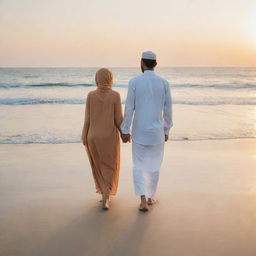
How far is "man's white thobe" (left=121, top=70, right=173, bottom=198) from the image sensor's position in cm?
356

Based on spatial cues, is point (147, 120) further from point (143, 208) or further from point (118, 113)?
point (143, 208)

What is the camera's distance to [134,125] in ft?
12.1

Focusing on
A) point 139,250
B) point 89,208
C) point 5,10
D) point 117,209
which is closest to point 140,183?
point 117,209

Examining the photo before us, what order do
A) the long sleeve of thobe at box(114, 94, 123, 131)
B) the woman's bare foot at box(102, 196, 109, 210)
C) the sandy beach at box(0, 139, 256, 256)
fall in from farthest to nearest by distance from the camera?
the woman's bare foot at box(102, 196, 109, 210), the long sleeve of thobe at box(114, 94, 123, 131), the sandy beach at box(0, 139, 256, 256)

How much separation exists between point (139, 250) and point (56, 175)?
2.42 m

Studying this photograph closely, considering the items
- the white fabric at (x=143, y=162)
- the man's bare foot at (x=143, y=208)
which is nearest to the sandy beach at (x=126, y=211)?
the man's bare foot at (x=143, y=208)

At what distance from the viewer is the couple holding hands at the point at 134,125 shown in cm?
357

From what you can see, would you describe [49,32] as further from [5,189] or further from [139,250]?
[139,250]

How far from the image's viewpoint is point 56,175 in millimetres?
5027

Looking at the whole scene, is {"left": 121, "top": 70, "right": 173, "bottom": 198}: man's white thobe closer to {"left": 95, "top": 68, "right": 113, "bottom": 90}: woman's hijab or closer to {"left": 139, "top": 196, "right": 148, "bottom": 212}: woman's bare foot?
{"left": 139, "top": 196, "right": 148, "bottom": 212}: woman's bare foot

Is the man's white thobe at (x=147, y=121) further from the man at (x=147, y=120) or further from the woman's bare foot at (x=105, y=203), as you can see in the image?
the woman's bare foot at (x=105, y=203)

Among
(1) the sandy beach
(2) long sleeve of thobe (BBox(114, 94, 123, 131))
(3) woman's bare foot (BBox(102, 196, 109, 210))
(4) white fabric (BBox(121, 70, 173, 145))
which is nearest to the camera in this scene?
(1) the sandy beach


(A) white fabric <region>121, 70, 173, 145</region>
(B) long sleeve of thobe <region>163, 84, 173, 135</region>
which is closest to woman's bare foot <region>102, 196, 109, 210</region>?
(A) white fabric <region>121, 70, 173, 145</region>

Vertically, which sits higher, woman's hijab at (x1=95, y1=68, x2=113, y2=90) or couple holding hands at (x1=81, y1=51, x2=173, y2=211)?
woman's hijab at (x1=95, y1=68, x2=113, y2=90)
